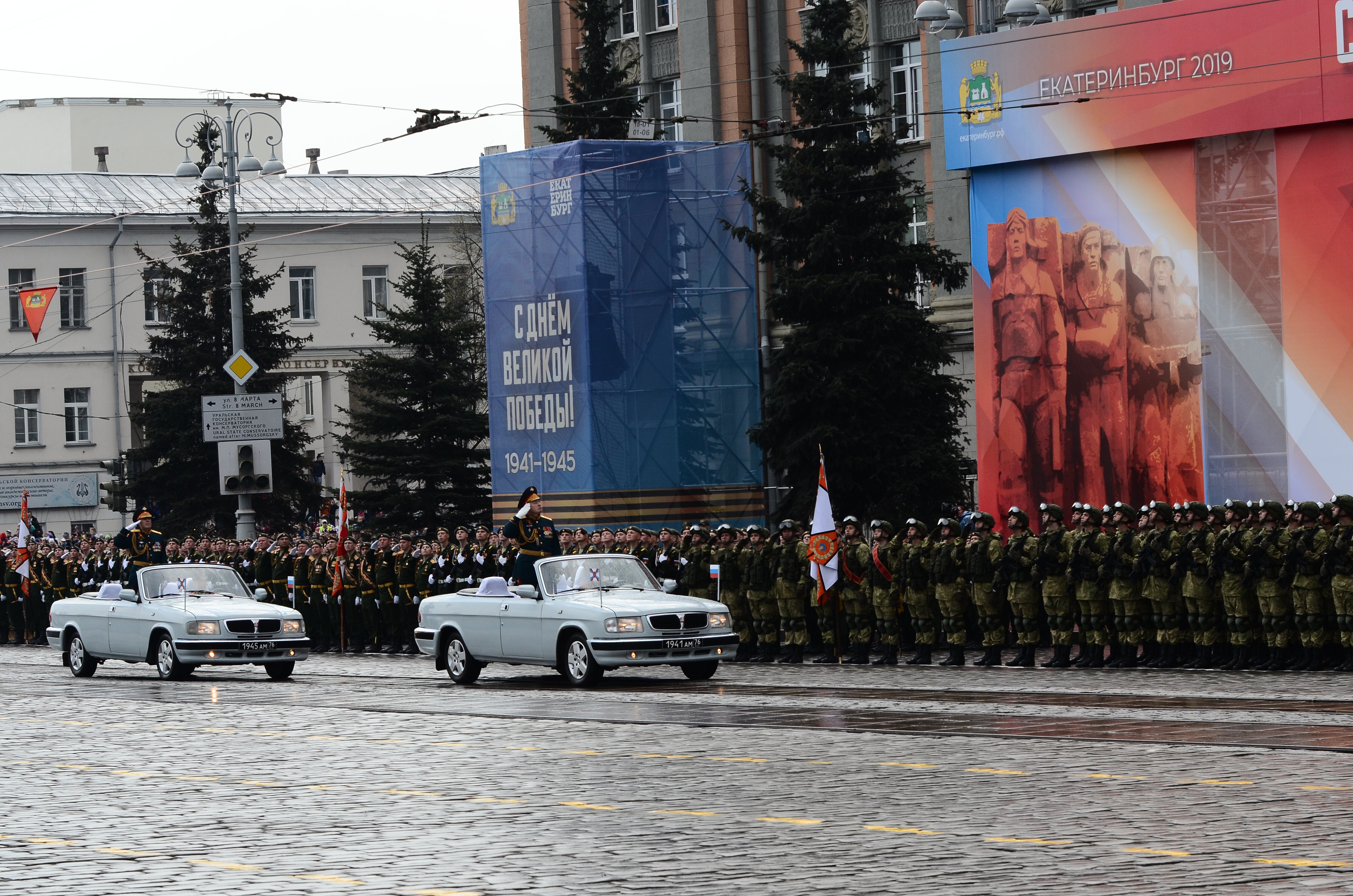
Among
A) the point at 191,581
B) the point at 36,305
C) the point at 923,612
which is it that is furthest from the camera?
the point at 36,305

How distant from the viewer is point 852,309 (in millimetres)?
30625

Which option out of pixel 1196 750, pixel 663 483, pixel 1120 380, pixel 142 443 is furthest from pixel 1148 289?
pixel 142 443

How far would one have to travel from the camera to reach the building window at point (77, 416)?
7038 cm

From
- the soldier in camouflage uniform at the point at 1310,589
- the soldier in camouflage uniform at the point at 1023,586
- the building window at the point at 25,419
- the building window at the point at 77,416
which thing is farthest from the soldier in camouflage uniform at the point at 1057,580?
the building window at the point at 25,419

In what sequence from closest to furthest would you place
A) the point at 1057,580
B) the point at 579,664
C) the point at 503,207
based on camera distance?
the point at 579,664 → the point at 1057,580 → the point at 503,207

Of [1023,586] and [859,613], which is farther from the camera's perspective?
[859,613]

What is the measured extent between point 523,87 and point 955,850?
142ft

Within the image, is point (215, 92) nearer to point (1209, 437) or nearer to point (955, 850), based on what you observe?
point (1209, 437)

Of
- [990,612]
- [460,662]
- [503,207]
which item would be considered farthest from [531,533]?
[503,207]

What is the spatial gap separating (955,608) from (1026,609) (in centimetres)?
92

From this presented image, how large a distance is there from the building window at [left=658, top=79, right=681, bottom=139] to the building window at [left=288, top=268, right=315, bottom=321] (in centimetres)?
2902

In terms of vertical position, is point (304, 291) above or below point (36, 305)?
above

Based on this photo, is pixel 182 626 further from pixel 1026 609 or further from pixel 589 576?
pixel 1026 609

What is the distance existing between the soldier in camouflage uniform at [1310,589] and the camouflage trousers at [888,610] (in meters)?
4.96
